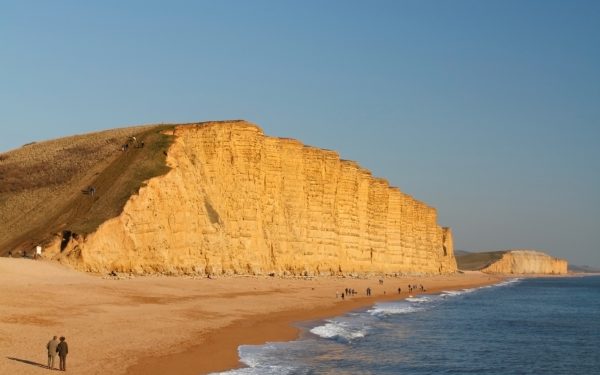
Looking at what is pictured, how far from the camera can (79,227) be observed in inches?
1666

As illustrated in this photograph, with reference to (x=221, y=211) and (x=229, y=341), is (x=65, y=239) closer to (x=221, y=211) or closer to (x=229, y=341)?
(x=221, y=211)

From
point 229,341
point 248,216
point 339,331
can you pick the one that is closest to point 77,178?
point 248,216

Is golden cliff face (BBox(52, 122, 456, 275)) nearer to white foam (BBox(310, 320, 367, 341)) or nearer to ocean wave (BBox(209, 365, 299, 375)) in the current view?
white foam (BBox(310, 320, 367, 341))

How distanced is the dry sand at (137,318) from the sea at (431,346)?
59.0 inches

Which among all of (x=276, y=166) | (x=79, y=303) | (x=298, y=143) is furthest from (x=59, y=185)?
(x=79, y=303)

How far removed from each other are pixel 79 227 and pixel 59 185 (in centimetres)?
1636

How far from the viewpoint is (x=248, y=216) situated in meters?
60.9

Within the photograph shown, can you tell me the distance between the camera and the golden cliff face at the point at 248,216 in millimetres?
45844

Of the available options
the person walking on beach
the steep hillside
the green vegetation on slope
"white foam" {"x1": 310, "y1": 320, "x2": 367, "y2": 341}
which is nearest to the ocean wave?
the person walking on beach

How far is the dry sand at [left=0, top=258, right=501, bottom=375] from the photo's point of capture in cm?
1812

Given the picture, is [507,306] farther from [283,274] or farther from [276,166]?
[276,166]

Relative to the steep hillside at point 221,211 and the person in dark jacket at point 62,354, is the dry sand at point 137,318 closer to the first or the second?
the person in dark jacket at point 62,354

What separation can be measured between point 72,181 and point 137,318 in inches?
1360

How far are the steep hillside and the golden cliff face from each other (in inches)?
3.8
